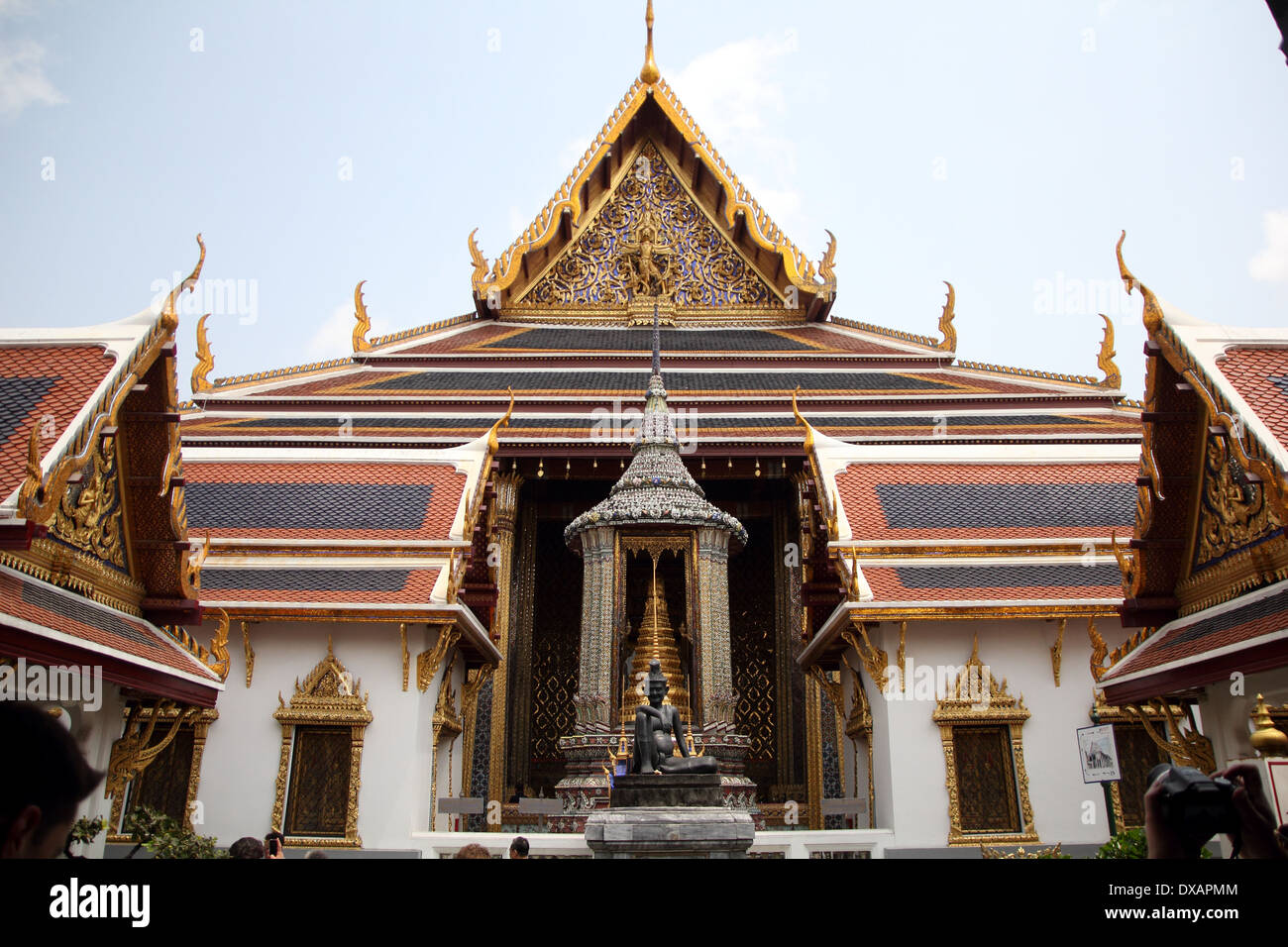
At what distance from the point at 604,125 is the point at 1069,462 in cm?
1079

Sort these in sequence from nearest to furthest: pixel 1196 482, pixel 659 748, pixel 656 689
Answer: pixel 1196 482, pixel 659 748, pixel 656 689

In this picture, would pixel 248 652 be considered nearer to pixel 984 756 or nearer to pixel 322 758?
pixel 322 758

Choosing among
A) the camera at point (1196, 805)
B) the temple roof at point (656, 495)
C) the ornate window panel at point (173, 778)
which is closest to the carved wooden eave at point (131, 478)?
the ornate window panel at point (173, 778)

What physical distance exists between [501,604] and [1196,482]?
8.49 metres

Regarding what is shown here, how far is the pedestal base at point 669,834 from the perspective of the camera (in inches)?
223

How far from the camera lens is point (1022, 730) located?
7.70m

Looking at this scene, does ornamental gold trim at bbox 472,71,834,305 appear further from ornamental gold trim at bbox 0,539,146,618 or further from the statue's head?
ornamental gold trim at bbox 0,539,146,618

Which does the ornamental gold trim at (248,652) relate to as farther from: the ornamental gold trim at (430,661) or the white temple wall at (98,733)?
the white temple wall at (98,733)

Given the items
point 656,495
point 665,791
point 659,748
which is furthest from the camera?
point 656,495

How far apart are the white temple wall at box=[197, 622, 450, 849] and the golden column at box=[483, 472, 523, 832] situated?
8.75 ft

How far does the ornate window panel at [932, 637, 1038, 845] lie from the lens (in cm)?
749

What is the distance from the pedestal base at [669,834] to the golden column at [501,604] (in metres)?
5.04

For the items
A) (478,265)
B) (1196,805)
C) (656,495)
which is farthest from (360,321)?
(1196,805)
